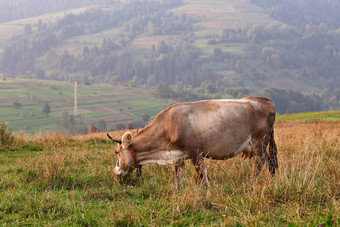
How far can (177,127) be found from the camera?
8.31 meters

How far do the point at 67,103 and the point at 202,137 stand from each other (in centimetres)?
14514

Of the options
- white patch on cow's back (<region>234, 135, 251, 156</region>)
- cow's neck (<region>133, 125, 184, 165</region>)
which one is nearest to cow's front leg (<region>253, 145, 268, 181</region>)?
white patch on cow's back (<region>234, 135, 251, 156</region>)

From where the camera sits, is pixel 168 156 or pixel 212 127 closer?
pixel 212 127

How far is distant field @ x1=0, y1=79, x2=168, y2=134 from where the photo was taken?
122m

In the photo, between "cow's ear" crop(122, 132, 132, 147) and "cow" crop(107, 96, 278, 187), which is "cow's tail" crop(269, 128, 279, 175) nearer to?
"cow" crop(107, 96, 278, 187)

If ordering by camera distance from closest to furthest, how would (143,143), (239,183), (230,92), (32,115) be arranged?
(239,183) → (143,143) → (32,115) → (230,92)

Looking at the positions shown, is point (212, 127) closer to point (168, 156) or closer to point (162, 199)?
point (168, 156)

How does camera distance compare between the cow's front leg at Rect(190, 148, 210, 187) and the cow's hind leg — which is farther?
the cow's hind leg

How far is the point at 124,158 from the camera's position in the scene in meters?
8.80

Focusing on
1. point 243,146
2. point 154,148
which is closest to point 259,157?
point 243,146

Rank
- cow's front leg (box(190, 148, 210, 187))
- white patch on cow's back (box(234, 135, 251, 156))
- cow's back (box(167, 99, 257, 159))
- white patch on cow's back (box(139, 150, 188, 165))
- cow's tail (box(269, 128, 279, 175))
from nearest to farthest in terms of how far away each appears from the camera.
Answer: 1. cow's front leg (box(190, 148, 210, 187))
2. cow's back (box(167, 99, 257, 159))
3. white patch on cow's back (box(139, 150, 188, 165))
4. white patch on cow's back (box(234, 135, 251, 156))
5. cow's tail (box(269, 128, 279, 175))

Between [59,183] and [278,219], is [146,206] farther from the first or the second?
[59,183]

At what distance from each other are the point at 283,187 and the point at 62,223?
149 inches

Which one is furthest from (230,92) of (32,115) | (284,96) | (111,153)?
(111,153)
